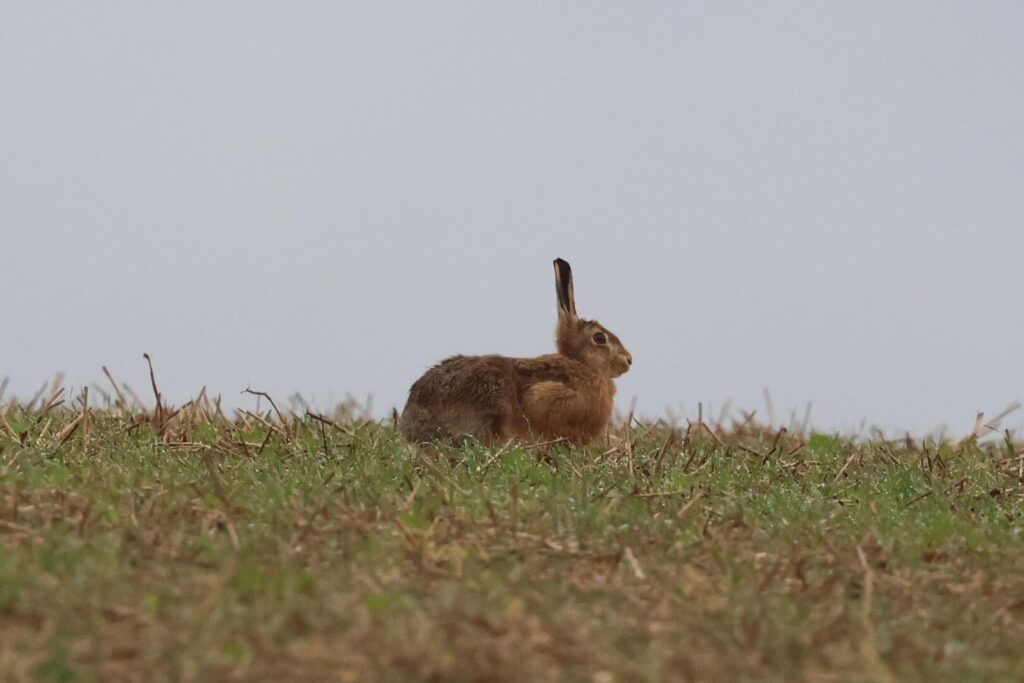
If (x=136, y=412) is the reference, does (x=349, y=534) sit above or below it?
below

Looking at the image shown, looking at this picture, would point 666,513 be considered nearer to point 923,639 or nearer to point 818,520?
point 818,520

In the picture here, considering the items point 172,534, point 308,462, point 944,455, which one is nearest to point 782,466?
point 944,455

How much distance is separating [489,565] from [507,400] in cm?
372

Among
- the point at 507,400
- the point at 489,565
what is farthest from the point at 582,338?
the point at 489,565

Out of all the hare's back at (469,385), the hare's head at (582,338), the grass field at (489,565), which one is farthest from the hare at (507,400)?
the grass field at (489,565)

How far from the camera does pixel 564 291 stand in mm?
10508

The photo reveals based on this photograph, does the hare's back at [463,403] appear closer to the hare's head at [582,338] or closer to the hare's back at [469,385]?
the hare's back at [469,385]

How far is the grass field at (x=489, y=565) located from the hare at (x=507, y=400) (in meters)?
0.38

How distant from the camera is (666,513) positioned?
6.85 metres

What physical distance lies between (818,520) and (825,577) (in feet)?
3.97

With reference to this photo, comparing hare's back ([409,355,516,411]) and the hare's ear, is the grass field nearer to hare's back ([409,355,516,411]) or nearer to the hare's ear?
hare's back ([409,355,516,411])

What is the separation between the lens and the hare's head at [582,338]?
10.3 meters

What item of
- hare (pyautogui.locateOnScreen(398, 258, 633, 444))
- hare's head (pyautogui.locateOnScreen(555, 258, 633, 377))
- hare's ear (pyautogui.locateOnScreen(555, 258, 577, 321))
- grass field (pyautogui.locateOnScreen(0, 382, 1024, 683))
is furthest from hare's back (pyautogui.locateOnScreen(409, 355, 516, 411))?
hare's ear (pyautogui.locateOnScreen(555, 258, 577, 321))

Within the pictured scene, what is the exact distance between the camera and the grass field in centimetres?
428
